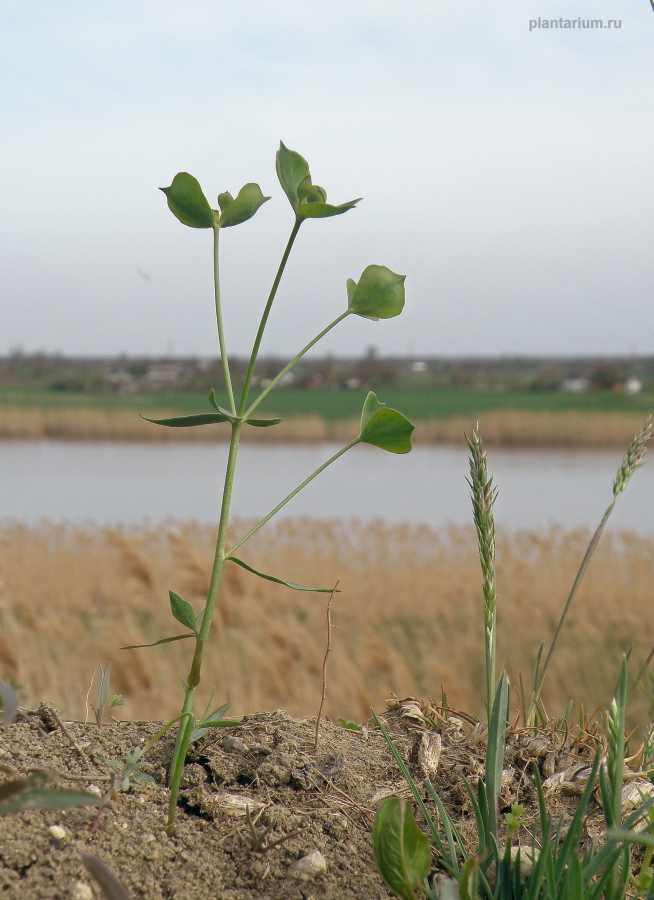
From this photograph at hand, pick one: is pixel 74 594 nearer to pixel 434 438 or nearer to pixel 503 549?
pixel 503 549

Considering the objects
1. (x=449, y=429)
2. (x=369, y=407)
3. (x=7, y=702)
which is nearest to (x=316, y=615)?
(x=369, y=407)

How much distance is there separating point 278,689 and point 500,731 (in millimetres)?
1789

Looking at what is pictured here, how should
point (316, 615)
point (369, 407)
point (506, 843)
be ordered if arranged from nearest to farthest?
point (506, 843), point (369, 407), point (316, 615)

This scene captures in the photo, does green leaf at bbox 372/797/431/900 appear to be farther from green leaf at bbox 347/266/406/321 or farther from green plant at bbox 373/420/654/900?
green leaf at bbox 347/266/406/321

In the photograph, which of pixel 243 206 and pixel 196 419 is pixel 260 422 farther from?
pixel 243 206

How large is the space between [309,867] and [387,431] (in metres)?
0.35

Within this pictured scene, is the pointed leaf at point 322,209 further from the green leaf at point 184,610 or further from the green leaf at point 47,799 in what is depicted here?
the green leaf at point 47,799

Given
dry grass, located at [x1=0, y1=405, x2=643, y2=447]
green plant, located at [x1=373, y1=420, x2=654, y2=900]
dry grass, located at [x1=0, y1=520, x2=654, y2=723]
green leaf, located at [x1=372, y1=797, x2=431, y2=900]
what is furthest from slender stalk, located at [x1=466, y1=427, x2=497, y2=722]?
dry grass, located at [x1=0, y1=405, x2=643, y2=447]

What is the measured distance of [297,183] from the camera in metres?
0.57

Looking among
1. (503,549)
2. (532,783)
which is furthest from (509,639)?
(532,783)

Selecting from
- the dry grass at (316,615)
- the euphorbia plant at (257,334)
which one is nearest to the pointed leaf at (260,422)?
the euphorbia plant at (257,334)

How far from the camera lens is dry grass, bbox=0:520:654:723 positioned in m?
2.21

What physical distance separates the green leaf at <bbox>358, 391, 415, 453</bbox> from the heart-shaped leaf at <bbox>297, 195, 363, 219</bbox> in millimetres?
159

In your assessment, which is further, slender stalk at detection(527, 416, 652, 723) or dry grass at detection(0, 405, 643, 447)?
dry grass at detection(0, 405, 643, 447)
